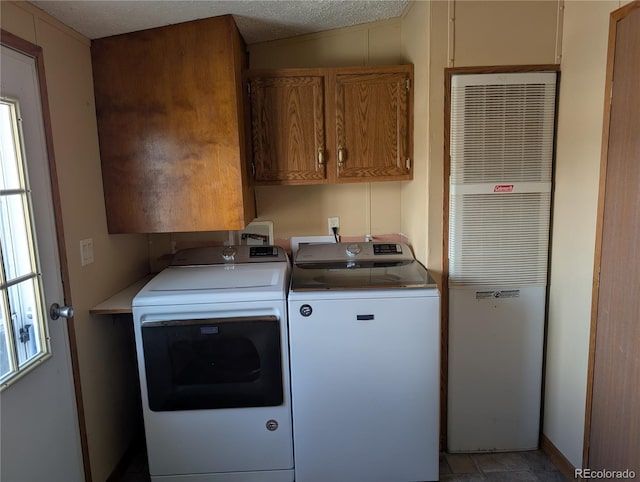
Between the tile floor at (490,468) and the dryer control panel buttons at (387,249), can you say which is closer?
the tile floor at (490,468)

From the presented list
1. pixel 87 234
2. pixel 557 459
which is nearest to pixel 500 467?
pixel 557 459

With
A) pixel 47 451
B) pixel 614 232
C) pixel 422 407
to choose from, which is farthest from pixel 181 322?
pixel 614 232

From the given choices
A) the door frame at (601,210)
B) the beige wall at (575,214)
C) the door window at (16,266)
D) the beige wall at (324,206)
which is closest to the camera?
the door window at (16,266)

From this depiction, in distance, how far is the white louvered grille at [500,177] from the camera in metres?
1.90

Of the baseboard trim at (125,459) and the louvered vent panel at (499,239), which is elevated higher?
the louvered vent panel at (499,239)

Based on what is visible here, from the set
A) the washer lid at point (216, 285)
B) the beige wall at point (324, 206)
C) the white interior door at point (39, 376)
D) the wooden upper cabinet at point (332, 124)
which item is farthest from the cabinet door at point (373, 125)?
the white interior door at point (39, 376)

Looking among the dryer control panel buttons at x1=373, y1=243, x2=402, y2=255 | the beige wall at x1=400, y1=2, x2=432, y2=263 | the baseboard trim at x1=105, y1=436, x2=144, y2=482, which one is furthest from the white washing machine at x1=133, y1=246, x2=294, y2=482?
the beige wall at x1=400, y1=2, x2=432, y2=263

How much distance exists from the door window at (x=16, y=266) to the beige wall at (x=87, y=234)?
0.64 ft

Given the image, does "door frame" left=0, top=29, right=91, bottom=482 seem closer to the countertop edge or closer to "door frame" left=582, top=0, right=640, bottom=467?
the countertop edge

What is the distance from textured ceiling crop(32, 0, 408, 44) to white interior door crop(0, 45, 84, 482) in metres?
0.30

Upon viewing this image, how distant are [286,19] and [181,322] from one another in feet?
5.06

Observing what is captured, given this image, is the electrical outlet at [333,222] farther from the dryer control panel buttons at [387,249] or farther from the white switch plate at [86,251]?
the white switch plate at [86,251]

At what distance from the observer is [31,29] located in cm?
147

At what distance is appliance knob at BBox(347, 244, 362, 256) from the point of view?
233 cm
